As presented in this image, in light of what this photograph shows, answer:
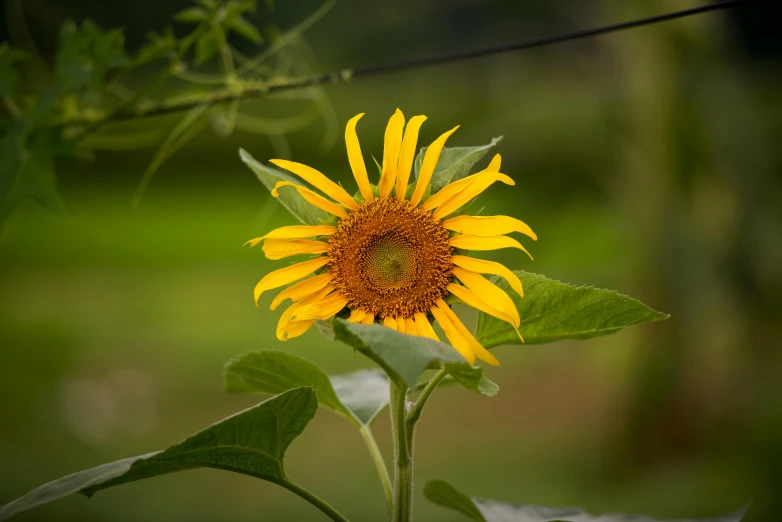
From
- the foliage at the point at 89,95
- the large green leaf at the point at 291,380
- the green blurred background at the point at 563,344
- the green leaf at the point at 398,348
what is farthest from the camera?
the green blurred background at the point at 563,344

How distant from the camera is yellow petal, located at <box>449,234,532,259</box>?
23 centimetres

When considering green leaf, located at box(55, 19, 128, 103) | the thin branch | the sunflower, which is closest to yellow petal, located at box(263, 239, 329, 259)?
the sunflower

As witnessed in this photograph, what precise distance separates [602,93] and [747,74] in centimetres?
19

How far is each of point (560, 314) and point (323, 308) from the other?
0.25ft

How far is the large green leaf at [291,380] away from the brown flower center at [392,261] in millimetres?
42

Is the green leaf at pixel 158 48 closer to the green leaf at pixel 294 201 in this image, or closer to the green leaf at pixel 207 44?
the green leaf at pixel 207 44

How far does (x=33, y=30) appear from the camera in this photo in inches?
48.5

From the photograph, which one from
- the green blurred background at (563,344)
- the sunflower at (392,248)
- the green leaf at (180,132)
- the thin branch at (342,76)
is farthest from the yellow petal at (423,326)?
the green blurred background at (563,344)

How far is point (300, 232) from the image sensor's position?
0.81ft

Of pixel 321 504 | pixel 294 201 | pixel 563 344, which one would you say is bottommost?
pixel 563 344

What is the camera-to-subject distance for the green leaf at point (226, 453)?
210 millimetres

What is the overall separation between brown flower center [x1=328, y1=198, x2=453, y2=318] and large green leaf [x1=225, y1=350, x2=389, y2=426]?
1.6 inches

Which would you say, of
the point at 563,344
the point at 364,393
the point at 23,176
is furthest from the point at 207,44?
the point at 563,344

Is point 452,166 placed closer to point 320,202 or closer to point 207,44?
point 320,202
